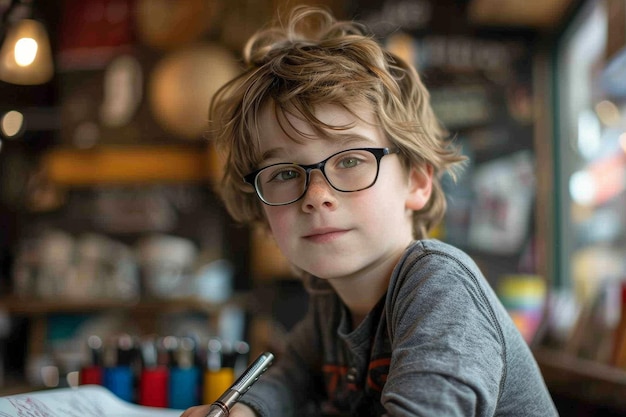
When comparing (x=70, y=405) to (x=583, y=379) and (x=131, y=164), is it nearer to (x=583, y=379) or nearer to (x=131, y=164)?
(x=583, y=379)

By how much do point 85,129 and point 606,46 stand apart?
2406 mm

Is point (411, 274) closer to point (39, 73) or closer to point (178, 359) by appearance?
point (178, 359)

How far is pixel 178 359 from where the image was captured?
3.64 feet

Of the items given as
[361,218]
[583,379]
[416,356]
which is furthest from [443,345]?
[583,379]

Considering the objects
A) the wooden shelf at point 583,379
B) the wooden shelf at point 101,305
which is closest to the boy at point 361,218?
the wooden shelf at point 583,379

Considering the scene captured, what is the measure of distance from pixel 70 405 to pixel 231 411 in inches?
8.0

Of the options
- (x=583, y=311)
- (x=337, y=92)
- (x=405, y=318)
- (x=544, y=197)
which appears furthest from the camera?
(x=544, y=197)

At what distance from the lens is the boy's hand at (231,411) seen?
2.59ft

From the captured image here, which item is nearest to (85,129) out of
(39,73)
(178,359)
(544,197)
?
(39,73)

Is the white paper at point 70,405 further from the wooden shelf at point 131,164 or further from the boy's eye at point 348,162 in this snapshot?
the wooden shelf at point 131,164

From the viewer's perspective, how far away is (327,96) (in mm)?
838

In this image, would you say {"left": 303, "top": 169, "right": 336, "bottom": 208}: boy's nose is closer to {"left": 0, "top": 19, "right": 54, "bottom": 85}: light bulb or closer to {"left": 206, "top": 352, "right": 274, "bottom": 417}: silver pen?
{"left": 206, "top": 352, "right": 274, "bottom": 417}: silver pen

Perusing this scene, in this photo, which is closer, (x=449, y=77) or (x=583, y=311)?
(x=583, y=311)

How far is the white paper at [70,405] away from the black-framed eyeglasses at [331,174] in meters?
0.35
